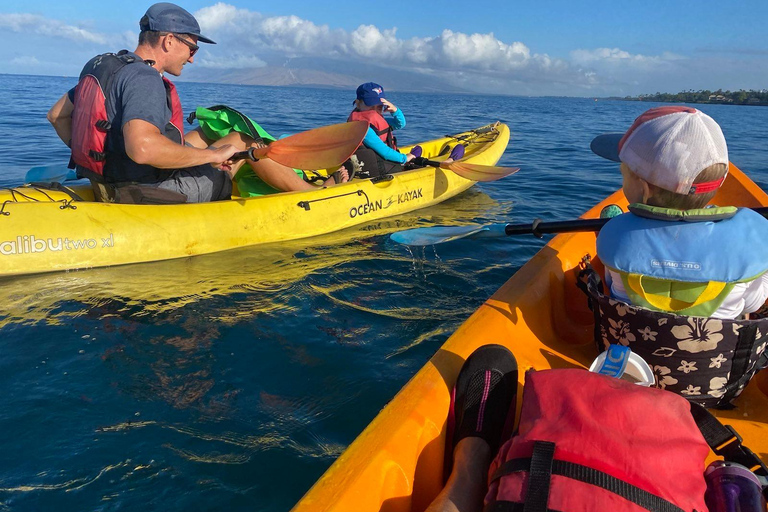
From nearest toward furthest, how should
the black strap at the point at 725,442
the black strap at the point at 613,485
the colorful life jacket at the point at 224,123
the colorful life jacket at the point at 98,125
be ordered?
the black strap at the point at 613,485, the black strap at the point at 725,442, the colorful life jacket at the point at 98,125, the colorful life jacket at the point at 224,123

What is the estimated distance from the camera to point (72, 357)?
305cm

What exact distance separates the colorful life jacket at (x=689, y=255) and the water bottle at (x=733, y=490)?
0.59 m

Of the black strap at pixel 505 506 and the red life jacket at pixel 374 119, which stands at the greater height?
the red life jacket at pixel 374 119

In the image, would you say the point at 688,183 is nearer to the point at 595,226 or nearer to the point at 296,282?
the point at 595,226

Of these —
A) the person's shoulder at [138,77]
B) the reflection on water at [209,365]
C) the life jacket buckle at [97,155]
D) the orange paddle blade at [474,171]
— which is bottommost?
the reflection on water at [209,365]

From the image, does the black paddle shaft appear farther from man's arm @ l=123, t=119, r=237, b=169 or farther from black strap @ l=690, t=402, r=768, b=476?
man's arm @ l=123, t=119, r=237, b=169

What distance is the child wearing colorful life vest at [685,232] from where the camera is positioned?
5.79ft

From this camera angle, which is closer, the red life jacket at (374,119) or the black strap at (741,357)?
the black strap at (741,357)

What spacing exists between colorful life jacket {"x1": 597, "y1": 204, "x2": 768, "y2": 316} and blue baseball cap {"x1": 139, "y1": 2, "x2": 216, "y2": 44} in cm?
377

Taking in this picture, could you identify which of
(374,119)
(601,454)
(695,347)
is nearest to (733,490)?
(601,454)

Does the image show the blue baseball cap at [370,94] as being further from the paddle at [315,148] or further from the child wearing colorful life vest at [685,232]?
the child wearing colorful life vest at [685,232]

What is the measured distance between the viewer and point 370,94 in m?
6.36

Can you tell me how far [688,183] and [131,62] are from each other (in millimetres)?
4014

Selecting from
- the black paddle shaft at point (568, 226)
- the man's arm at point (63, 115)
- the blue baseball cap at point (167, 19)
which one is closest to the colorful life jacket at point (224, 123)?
the blue baseball cap at point (167, 19)
